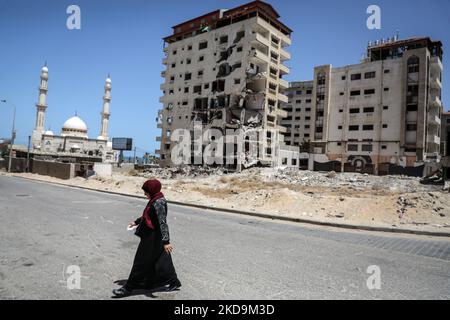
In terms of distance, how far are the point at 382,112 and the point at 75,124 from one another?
74.2m

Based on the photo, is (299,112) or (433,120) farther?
(299,112)

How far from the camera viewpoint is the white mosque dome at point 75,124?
84812mm

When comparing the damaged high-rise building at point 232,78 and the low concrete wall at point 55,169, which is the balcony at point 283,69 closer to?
the damaged high-rise building at point 232,78

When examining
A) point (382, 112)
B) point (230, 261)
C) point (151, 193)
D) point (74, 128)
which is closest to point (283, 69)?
point (382, 112)

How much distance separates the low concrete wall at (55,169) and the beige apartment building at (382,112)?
3685 centimetres

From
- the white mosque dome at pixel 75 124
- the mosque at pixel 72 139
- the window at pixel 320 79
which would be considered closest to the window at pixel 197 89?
the window at pixel 320 79

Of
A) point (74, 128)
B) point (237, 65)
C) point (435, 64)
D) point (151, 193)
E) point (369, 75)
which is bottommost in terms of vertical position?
point (151, 193)

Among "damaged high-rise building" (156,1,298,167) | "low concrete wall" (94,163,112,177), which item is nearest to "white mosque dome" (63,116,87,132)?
"damaged high-rise building" (156,1,298,167)

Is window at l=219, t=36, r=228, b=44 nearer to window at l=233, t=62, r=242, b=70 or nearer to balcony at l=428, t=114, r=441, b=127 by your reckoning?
window at l=233, t=62, r=242, b=70

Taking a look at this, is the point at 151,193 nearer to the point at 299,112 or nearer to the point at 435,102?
the point at 435,102

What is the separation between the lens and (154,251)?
4.34 metres
